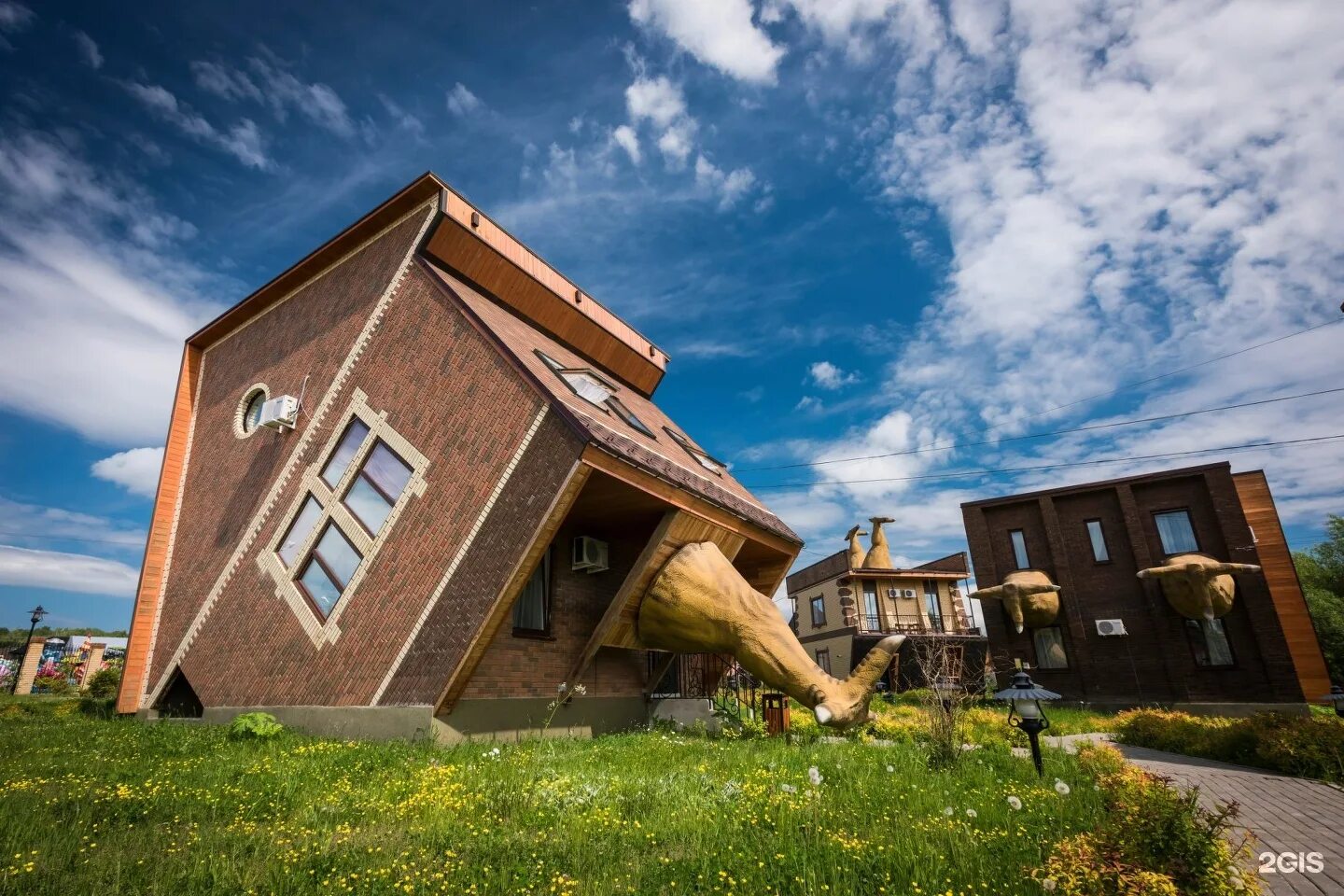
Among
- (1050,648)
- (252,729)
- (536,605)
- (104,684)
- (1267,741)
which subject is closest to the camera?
(252,729)

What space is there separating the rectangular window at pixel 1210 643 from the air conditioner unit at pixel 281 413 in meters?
29.4

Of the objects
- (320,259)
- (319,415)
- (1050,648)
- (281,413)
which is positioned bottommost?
(1050,648)

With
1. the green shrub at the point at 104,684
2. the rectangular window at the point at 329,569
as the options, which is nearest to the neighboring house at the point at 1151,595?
the rectangular window at the point at 329,569

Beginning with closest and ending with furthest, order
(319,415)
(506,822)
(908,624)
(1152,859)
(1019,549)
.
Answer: (1152,859), (506,822), (319,415), (1019,549), (908,624)

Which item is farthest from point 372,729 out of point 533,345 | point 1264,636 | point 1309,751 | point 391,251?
point 1264,636

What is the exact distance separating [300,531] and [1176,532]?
29381mm

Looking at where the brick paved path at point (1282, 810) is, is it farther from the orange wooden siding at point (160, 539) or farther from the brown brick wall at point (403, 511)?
the orange wooden siding at point (160, 539)

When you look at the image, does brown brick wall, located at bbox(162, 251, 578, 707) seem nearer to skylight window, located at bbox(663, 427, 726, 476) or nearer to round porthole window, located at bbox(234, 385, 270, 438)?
round porthole window, located at bbox(234, 385, 270, 438)

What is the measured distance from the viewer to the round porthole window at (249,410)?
52.2ft

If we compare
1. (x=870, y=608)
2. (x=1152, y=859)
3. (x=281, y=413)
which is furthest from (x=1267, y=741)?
(x=870, y=608)

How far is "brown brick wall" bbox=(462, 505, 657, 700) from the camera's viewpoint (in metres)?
11.3

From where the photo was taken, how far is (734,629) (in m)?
11.1

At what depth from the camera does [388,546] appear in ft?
37.1

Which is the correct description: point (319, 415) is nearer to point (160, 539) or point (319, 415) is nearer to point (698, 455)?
point (160, 539)
